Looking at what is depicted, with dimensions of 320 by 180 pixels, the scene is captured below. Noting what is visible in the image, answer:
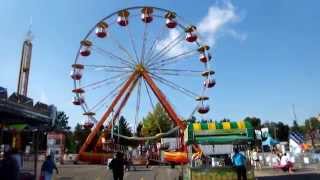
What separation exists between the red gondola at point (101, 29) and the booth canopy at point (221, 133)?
26944 mm

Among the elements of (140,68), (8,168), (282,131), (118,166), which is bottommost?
(8,168)

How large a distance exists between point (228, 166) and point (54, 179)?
456 inches

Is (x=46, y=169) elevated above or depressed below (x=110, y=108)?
below

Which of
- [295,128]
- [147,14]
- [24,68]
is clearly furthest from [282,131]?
[24,68]

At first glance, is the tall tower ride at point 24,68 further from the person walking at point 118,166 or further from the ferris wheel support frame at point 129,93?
the ferris wheel support frame at point 129,93

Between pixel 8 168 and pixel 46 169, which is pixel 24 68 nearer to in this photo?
pixel 46 169

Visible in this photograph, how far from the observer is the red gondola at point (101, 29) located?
1882 inches

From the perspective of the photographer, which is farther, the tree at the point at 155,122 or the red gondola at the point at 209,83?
the tree at the point at 155,122

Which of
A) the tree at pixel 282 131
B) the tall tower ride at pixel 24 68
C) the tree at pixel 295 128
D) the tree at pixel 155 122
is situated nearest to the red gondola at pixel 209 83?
the tall tower ride at pixel 24 68

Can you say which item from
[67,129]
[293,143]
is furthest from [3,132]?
[293,143]

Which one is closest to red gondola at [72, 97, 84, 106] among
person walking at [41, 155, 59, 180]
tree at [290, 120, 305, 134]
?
person walking at [41, 155, 59, 180]

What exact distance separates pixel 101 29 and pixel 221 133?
91.9 ft

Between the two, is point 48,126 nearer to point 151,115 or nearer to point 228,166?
point 228,166

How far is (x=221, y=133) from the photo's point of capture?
73.7 ft
